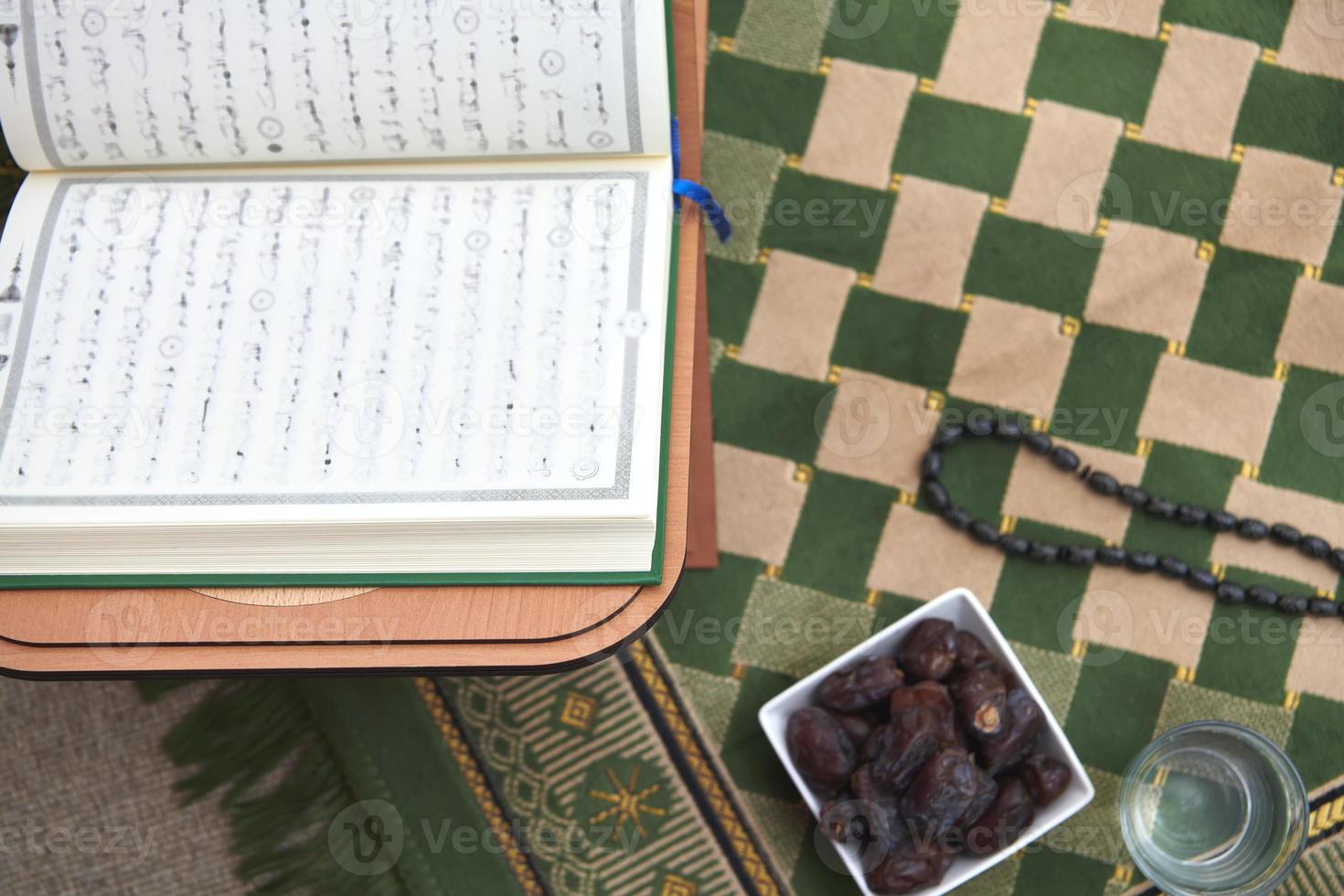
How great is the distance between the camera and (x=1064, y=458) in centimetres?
96

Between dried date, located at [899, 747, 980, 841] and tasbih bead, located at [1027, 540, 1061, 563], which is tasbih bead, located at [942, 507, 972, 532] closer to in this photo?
tasbih bead, located at [1027, 540, 1061, 563]

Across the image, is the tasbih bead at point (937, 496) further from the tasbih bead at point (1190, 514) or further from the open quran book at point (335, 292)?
the open quran book at point (335, 292)

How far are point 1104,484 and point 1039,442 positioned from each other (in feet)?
0.24

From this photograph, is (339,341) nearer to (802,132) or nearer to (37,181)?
(37,181)

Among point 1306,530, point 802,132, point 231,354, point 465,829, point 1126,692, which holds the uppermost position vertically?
point 802,132

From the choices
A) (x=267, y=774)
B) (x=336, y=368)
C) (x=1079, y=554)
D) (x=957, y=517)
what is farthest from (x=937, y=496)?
(x=267, y=774)

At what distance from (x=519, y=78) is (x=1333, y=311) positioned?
0.83 m

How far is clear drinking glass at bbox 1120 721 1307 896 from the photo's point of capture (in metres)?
0.84

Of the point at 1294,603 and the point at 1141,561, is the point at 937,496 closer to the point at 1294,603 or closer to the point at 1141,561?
the point at 1141,561

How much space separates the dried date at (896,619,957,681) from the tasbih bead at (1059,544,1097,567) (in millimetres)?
172

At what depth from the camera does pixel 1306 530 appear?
3.18 ft

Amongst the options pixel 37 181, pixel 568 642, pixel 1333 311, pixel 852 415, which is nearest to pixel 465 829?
pixel 568 642

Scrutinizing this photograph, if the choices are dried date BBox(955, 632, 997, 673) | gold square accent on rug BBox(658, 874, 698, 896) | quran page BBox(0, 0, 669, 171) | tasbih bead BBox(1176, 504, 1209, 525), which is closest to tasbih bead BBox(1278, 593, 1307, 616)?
tasbih bead BBox(1176, 504, 1209, 525)

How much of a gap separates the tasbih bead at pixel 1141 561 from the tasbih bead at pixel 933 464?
194mm
